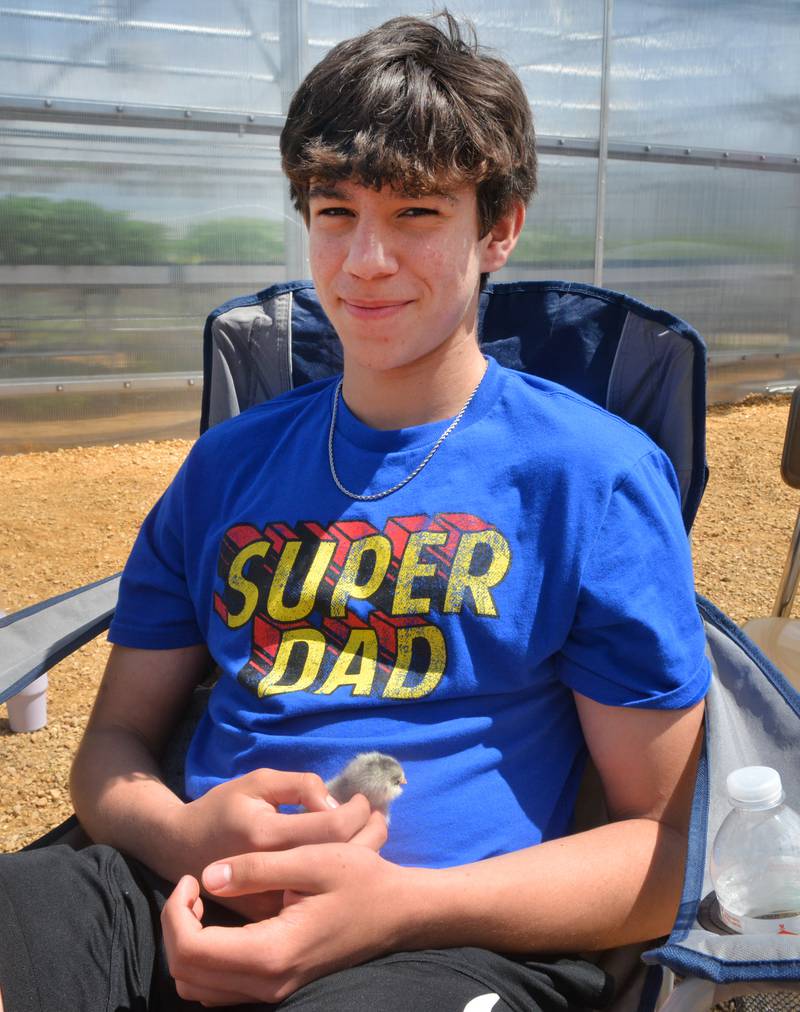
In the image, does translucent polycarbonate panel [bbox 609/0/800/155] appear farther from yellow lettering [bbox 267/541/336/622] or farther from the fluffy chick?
the fluffy chick

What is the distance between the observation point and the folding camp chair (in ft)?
3.36

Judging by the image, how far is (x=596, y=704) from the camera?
1319 mm

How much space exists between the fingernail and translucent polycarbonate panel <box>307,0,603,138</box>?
6.53 meters

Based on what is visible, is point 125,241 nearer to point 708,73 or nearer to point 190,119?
point 190,119

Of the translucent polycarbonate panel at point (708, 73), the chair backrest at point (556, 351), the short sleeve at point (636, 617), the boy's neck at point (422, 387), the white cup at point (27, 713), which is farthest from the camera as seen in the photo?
the translucent polycarbonate panel at point (708, 73)

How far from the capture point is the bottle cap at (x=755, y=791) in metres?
1.10

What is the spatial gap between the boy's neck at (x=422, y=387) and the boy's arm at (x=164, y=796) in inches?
18.1

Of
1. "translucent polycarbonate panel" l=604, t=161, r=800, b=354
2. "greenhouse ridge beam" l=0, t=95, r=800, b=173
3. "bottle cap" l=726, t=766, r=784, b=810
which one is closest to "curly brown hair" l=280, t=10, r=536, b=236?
"bottle cap" l=726, t=766, r=784, b=810

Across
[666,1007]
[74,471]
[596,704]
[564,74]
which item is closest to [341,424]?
[596,704]

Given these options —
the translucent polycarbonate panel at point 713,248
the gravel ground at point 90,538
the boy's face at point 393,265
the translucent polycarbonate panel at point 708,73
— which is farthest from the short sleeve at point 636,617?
the translucent polycarbonate panel at point 708,73

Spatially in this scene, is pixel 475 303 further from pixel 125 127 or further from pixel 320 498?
pixel 125 127

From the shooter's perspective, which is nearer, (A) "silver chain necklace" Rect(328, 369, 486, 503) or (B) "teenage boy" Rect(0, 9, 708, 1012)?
(B) "teenage boy" Rect(0, 9, 708, 1012)

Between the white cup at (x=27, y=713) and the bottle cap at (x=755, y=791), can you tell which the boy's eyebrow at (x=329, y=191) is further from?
the white cup at (x=27, y=713)

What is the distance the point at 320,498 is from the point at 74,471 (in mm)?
4939
